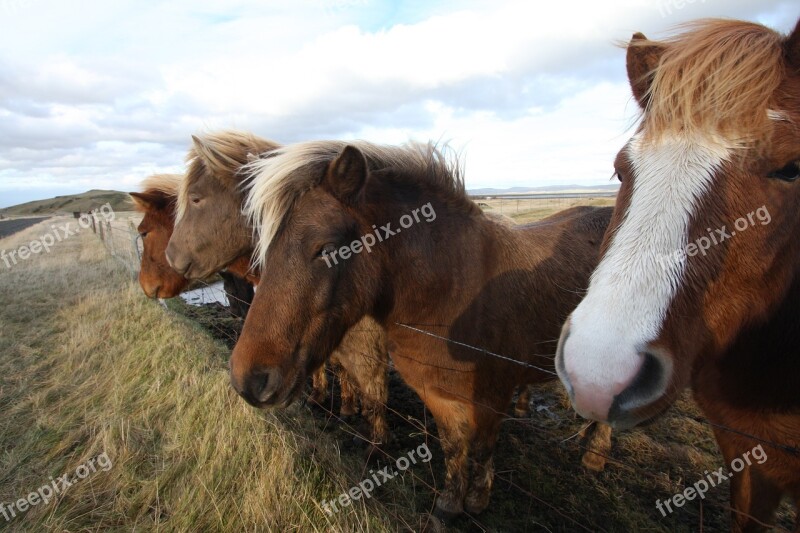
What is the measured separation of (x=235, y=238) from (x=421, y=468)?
3002mm

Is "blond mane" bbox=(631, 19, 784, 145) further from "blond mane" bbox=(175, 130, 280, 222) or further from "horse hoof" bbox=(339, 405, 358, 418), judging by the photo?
"horse hoof" bbox=(339, 405, 358, 418)

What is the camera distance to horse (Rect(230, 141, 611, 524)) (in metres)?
2.23

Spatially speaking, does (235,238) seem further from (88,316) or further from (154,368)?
(88,316)

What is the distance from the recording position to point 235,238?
4.12 m

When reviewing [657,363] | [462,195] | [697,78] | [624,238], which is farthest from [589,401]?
[462,195]

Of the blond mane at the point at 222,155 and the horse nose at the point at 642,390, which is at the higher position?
the blond mane at the point at 222,155

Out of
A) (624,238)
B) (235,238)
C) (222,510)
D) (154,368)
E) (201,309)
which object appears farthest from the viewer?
(201,309)

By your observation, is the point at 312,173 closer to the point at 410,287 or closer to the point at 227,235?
the point at 410,287

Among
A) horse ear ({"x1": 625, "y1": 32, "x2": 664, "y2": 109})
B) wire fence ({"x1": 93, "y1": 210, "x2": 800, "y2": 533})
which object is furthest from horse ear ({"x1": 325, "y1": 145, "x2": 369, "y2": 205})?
horse ear ({"x1": 625, "y1": 32, "x2": 664, "y2": 109})

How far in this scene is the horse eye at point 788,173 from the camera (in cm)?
125

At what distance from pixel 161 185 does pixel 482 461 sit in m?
5.69

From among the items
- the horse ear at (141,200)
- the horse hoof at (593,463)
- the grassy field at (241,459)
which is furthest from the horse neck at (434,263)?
the horse ear at (141,200)

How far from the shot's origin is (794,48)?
131 cm

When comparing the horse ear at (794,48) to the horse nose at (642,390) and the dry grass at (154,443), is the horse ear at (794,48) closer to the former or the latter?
the horse nose at (642,390)
